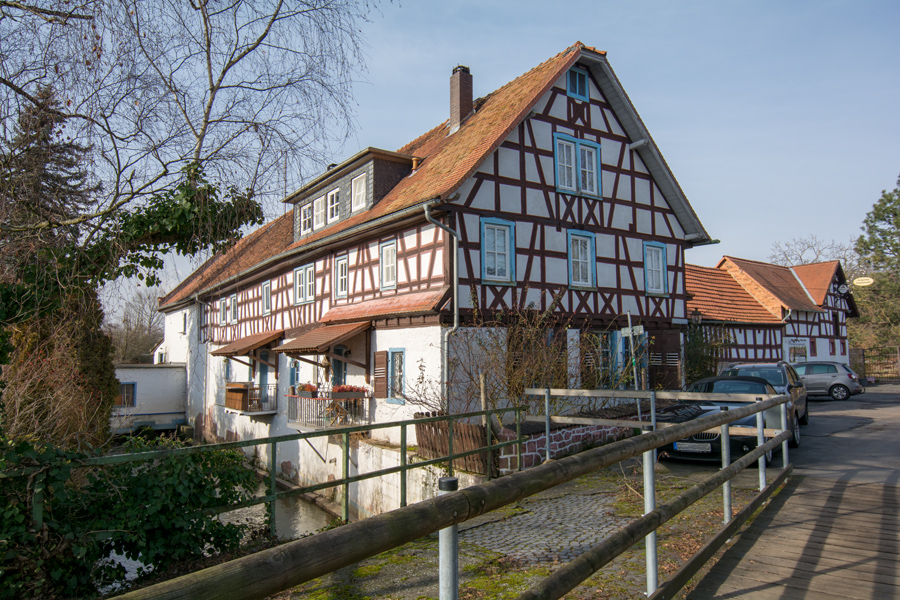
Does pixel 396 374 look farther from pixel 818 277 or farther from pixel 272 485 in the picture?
pixel 818 277

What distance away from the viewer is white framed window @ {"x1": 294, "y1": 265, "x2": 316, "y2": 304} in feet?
66.4

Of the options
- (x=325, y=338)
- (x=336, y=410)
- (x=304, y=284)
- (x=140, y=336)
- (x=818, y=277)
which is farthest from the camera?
(x=140, y=336)

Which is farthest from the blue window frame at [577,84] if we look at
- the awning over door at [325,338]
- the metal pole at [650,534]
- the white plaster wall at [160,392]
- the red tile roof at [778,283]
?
the white plaster wall at [160,392]

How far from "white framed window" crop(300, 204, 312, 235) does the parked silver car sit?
65.7ft

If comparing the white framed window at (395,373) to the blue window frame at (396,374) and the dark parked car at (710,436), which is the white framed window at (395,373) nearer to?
the blue window frame at (396,374)

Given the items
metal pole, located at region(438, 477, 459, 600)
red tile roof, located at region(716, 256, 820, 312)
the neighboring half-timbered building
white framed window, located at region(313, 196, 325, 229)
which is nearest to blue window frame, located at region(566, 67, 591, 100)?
white framed window, located at region(313, 196, 325, 229)

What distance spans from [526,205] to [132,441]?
37.3 feet

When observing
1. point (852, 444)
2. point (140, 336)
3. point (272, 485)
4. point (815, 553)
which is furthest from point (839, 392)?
point (140, 336)

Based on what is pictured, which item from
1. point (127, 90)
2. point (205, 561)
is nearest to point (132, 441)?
Result: point (205, 561)

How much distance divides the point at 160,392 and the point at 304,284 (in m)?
15.4

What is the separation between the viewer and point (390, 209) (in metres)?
15.5

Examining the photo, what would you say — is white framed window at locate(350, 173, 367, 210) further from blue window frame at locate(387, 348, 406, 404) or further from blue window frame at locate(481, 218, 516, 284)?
blue window frame at locate(387, 348, 406, 404)

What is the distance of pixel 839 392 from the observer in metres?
25.1

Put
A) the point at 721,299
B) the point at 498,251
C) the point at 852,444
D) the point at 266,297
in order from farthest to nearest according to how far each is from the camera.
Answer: the point at 721,299 → the point at 266,297 → the point at 498,251 → the point at 852,444
